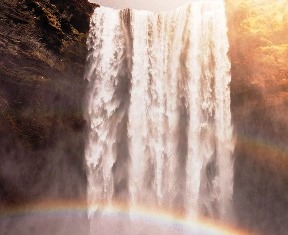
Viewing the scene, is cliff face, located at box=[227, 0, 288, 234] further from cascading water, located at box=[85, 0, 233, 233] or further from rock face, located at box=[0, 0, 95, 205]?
rock face, located at box=[0, 0, 95, 205]

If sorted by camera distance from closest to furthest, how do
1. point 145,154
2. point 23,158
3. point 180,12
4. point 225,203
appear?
point 23,158 → point 225,203 → point 145,154 → point 180,12

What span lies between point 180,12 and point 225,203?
11852mm

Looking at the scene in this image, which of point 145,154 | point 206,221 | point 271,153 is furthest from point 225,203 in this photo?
point 145,154

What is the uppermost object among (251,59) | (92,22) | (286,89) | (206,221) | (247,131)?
(92,22)

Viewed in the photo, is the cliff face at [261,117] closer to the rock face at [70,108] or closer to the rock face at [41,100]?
the rock face at [70,108]

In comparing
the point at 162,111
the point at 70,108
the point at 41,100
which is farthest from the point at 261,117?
the point at 41,100

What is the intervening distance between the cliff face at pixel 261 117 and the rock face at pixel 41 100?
891 centimetres

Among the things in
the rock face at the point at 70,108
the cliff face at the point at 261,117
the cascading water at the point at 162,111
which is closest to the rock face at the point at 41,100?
the rock face at the point at 70,108

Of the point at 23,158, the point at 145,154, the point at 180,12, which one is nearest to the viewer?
the point at 23,158

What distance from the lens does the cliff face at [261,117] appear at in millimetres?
16906

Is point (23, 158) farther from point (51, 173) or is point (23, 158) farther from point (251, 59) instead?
point (251, 59)

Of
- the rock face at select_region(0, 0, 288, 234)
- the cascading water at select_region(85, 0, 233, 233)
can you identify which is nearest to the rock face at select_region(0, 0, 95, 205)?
the rock face at select_region(0, 0, 288, 234)

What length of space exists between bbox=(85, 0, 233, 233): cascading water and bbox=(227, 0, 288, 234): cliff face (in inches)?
25.1

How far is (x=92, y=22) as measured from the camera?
20766 mm
